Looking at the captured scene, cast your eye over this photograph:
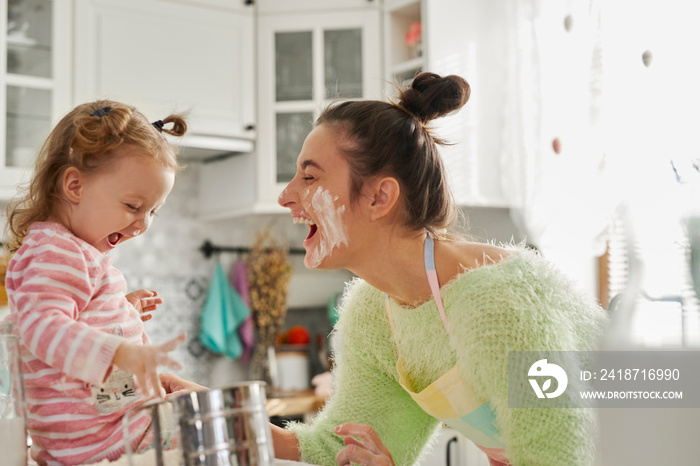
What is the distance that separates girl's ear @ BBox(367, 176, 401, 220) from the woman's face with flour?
0.04 metres

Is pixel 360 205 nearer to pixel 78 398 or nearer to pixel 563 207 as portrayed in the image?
pixel 78 398

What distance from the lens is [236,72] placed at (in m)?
2.91

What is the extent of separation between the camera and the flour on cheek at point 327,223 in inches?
48.2

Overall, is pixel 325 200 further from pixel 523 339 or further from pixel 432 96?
pixel 523 339

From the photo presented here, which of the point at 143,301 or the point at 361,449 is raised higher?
the point at 143,301

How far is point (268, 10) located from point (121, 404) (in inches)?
94.6

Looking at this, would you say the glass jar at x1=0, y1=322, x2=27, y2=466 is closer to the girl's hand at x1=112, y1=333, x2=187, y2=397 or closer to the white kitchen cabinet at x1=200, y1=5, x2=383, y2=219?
the girl's hand at x1=112, y1=333, x2=187, y2=397

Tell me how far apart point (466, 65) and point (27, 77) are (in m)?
1.58

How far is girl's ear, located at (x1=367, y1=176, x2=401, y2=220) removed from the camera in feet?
3.98

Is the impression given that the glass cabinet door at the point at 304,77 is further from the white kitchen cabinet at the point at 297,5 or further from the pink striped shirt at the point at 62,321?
the pink striped shirt at the point at 62,321

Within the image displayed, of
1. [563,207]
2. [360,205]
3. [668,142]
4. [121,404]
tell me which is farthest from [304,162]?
[563,207]

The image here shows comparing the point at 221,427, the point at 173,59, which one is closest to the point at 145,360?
the point at 221,427

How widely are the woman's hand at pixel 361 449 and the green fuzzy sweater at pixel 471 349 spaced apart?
0.51ft

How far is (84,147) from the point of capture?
34.1 inches
